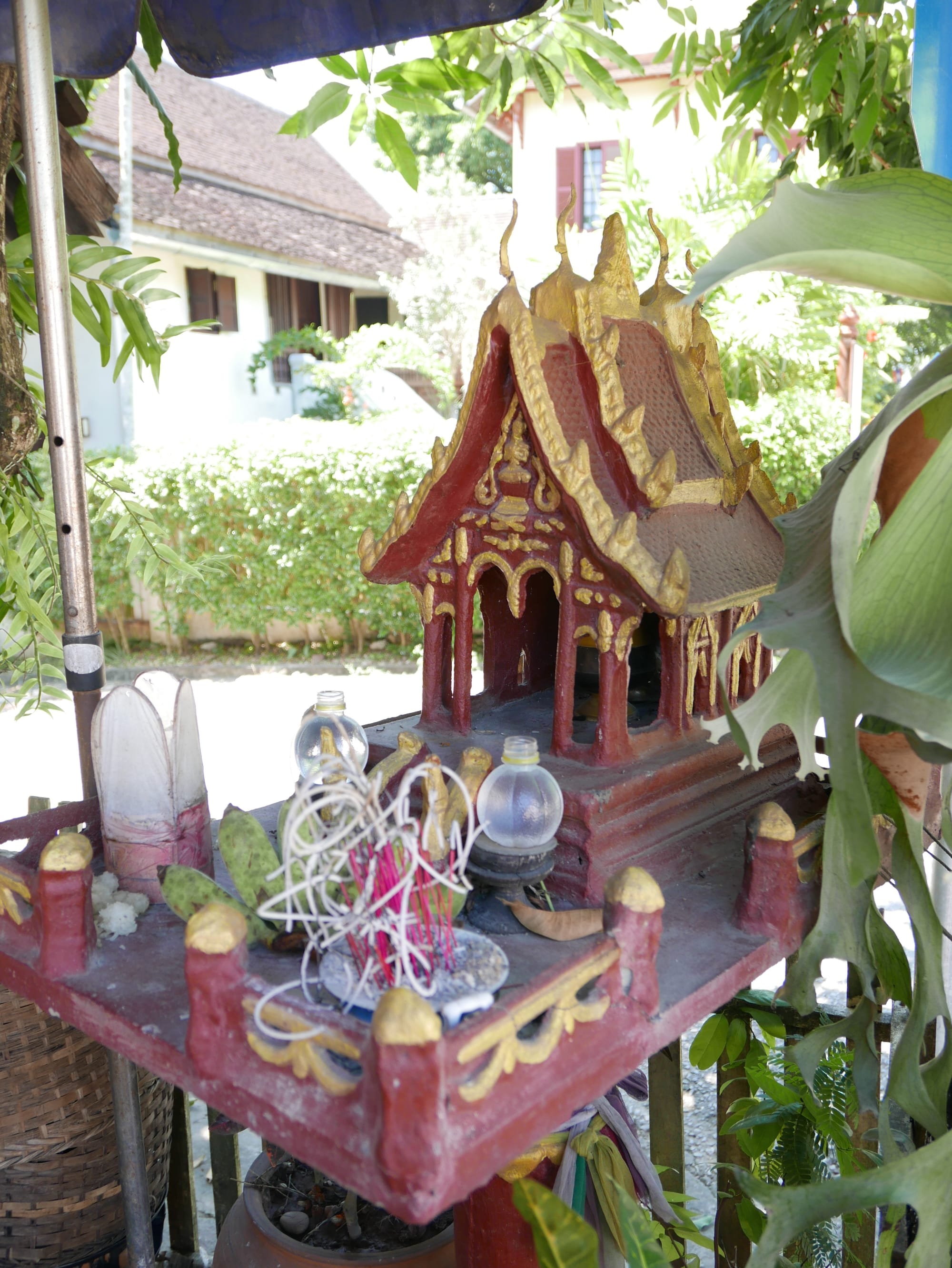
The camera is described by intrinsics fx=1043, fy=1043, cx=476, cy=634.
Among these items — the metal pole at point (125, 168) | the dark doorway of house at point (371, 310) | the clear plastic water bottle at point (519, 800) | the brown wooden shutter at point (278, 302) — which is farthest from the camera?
the dark doorway of house at point (371, 310)

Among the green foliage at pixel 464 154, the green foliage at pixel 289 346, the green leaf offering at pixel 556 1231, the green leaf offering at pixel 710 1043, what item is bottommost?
the green leaf offering at pixel 710 1043

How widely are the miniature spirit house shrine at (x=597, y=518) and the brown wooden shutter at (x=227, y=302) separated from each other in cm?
1156

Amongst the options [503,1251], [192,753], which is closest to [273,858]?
[192,753]

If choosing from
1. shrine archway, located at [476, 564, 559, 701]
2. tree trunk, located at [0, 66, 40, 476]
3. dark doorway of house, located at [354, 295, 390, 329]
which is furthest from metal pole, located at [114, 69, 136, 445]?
shrine archway, located at [476, 564, 559, 701]

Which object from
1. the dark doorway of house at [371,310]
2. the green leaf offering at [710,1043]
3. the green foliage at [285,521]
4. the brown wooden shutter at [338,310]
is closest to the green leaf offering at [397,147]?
the green leaf offering at [710,1043]

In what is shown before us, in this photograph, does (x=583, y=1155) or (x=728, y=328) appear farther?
(x=728, y=328)

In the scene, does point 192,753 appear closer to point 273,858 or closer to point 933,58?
point 273,858

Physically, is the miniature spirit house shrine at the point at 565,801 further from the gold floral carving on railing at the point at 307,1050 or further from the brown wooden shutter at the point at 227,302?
the brown wooden shutter at the point at 227,302

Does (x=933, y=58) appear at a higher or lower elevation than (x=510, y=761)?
higher

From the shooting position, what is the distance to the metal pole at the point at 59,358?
1627 millimetres

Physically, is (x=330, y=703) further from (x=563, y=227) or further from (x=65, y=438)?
(x=563, y=227)

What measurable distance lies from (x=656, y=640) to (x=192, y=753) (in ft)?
3.70

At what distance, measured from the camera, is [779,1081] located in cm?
201

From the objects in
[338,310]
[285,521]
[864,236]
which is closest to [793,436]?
[285,521]
